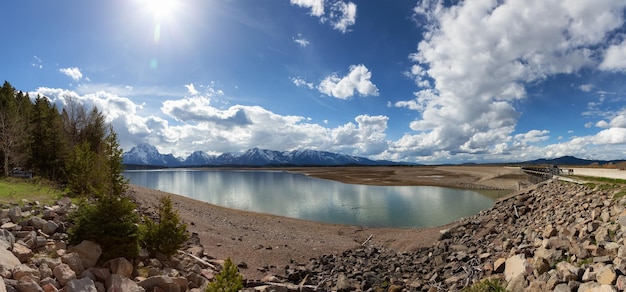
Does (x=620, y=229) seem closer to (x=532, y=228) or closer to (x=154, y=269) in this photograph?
(x=532, y=228)

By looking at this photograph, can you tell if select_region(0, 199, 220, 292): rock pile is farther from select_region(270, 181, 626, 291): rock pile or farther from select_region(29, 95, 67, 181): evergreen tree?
select_region(29, 95, 67, 181): evergreen tree

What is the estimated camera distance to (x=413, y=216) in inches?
1861

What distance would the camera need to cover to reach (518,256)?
1662 cm

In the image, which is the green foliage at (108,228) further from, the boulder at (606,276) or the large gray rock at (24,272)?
the boulder at (606,276)

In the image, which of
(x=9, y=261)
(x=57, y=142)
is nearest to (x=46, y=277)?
(x=9, y=261)

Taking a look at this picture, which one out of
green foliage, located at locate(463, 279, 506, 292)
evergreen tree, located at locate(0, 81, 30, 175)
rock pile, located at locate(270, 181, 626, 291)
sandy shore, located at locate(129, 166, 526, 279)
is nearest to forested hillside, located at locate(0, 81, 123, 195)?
evergreen tree, located at locate(0, 81, 30, 175)

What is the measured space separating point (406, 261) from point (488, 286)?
29.8 ft

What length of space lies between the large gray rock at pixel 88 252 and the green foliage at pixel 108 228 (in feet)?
1.40

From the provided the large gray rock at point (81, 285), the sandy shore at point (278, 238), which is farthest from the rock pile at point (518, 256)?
the large gray rock at point (81, 285)

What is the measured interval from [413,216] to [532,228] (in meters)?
24.4

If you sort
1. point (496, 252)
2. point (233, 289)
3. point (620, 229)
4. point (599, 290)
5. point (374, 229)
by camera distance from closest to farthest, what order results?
1. point (599, 290)
2. point (233, 289)
3. point (620, 229)
4. point (496, 252)
5. point (374, 229)

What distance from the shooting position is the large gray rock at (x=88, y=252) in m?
14.0

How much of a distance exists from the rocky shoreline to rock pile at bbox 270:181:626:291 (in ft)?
0.18

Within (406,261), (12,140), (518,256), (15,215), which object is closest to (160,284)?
(15,215)
